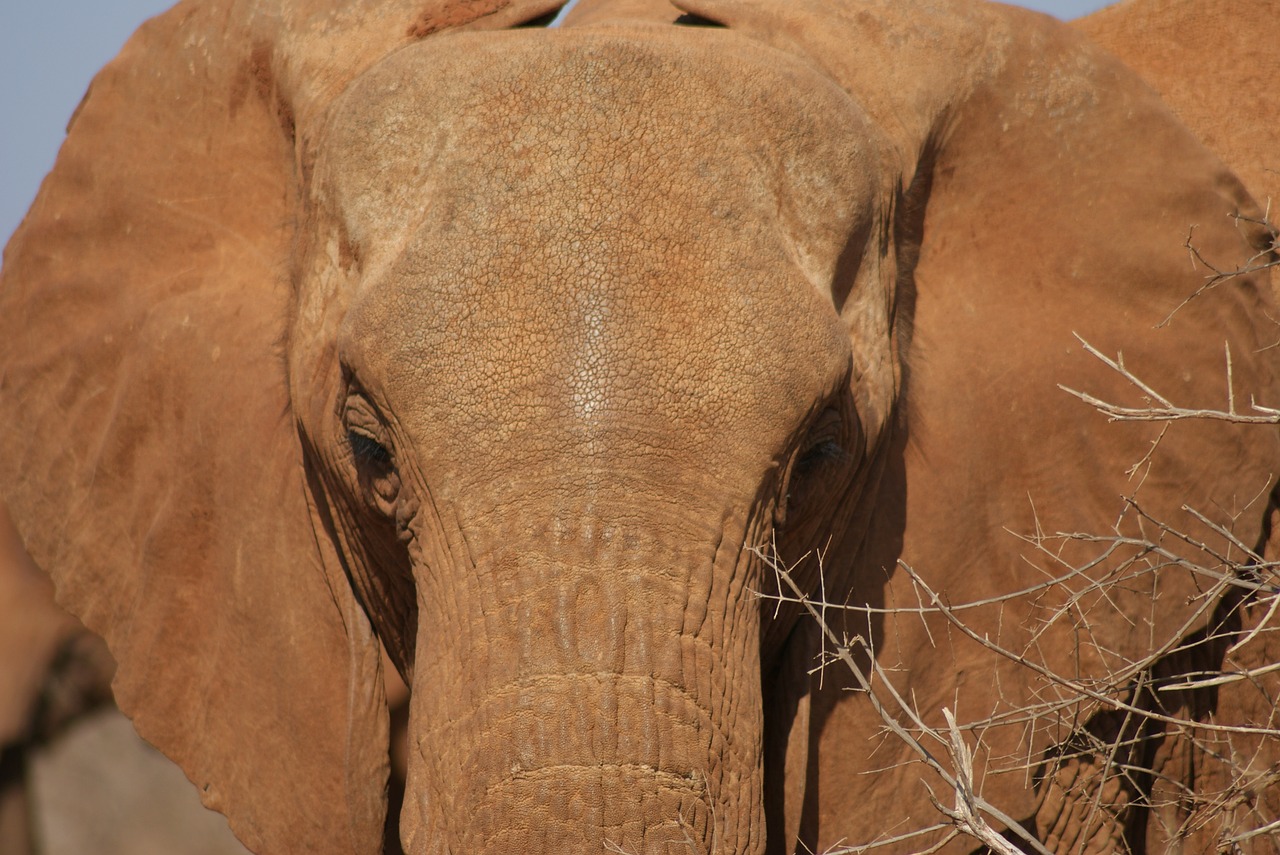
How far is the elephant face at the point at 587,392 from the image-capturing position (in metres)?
2.11

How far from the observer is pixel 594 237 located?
89.2 inches

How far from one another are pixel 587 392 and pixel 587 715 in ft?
1.26

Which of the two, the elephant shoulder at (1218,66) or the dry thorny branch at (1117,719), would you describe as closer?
the dry thorny branch at (1117,719)

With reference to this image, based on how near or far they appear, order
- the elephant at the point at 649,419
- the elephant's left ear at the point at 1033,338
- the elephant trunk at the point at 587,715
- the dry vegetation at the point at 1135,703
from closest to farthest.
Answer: the elephant trunk at the point at 587,715 → the elephant at the point at 649,419 → the dry vegetation at the point at 1135,703 → the elephant's left ear at the point at 1033,338

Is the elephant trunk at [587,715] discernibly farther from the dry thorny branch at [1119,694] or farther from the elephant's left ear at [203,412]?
the elephant's left ear at [203,412]

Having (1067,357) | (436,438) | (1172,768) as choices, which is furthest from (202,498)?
(1172,768)

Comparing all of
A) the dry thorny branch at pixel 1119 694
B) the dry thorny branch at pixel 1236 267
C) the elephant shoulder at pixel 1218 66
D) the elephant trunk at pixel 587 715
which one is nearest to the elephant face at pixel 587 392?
the elephant trunk at pixel 587 715

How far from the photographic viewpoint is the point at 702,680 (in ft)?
7.13

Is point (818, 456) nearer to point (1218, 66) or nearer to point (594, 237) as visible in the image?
point (594, 237)

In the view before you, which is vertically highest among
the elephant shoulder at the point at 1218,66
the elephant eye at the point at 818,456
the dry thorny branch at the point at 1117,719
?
the elephant eye at the point at 818,456

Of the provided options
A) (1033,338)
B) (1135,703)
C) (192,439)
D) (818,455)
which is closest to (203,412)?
(192,439)

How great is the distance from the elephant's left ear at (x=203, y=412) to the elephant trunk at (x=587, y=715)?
0.52 metres

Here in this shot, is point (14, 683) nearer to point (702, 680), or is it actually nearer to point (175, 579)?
point (175, 579)

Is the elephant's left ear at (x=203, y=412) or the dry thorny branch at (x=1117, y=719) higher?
the elephant's left ear at (x=203, y=412)
